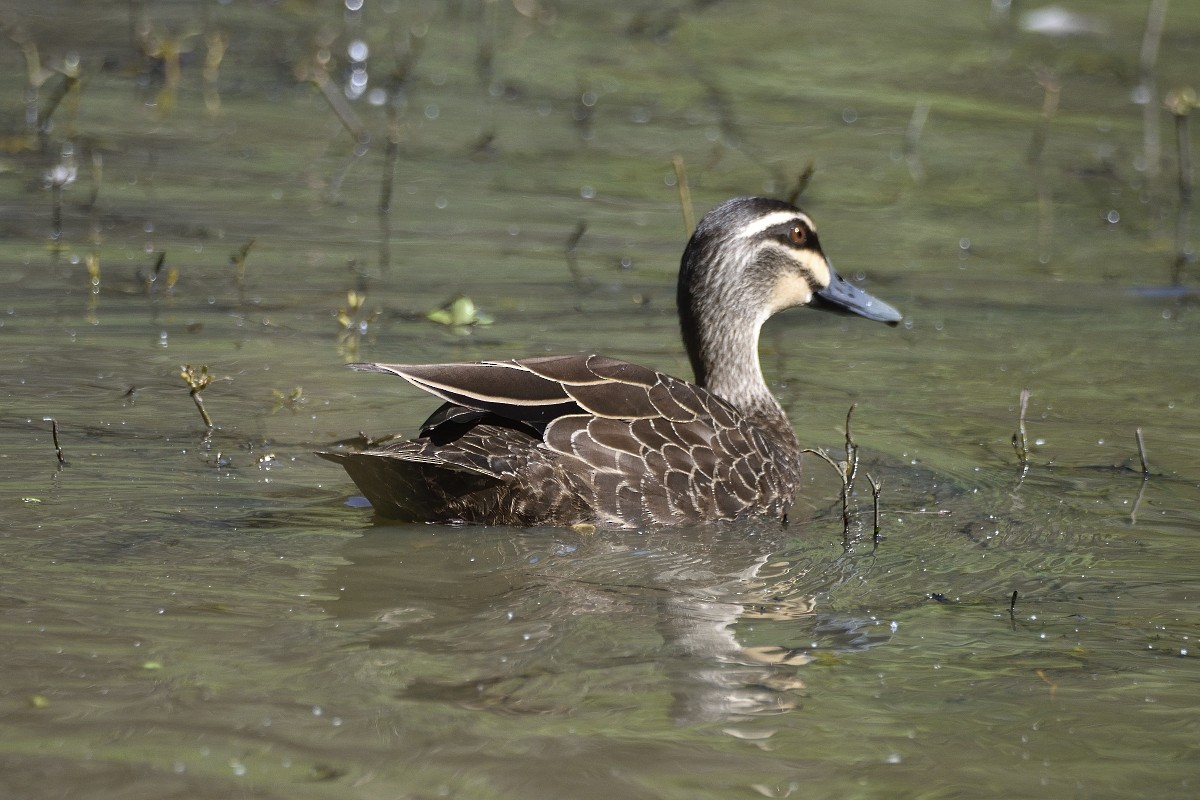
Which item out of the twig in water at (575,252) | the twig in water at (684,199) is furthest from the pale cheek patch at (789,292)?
the twig in water at (575,252)

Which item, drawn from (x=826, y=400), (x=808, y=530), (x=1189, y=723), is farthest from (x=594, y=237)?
(x=1189, y=723)

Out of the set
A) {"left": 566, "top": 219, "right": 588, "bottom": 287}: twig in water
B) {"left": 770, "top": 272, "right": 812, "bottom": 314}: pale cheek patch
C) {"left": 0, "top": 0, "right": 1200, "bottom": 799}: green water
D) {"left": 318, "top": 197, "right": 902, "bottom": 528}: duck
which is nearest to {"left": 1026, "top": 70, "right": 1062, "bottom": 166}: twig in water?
{"left": 0, "top": 0, "right": 1200, "bottom": 799}: green water

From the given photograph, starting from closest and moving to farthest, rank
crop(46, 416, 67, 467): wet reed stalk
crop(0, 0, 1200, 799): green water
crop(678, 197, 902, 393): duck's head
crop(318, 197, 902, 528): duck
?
1. crop(0, 0, 1200, 799): green water
2. crop(318, 197, 902, 528): duck
3. crop(46, 416, 67, 467): wet reed stalk
4. crop(678, 197, 902, 393): duck's head

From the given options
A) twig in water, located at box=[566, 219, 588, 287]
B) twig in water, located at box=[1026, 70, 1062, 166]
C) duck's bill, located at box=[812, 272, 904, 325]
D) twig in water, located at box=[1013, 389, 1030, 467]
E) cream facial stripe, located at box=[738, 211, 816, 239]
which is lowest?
twig in water, located at box=[1013, 389, 1030, 467]

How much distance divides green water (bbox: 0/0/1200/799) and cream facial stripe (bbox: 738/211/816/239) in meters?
1.02

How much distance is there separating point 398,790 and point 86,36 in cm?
1180

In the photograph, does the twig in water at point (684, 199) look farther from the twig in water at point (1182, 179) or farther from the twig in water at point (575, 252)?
the twig in water at point (1182, 179)

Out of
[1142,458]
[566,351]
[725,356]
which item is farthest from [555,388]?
[1142,458]

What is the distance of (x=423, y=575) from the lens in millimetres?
5789

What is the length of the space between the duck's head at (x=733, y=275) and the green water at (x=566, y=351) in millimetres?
715

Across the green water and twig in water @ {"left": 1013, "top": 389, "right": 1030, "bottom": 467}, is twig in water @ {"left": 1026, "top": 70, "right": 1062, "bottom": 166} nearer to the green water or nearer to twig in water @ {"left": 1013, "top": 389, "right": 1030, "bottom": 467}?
the green water

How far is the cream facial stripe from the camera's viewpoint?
7.43 meters

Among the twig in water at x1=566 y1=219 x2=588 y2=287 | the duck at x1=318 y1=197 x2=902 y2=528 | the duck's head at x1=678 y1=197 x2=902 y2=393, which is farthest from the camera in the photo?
the twig in water at x1=566 y1=219 x2=588 y2=287

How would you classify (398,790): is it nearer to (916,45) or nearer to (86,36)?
(86,36)
